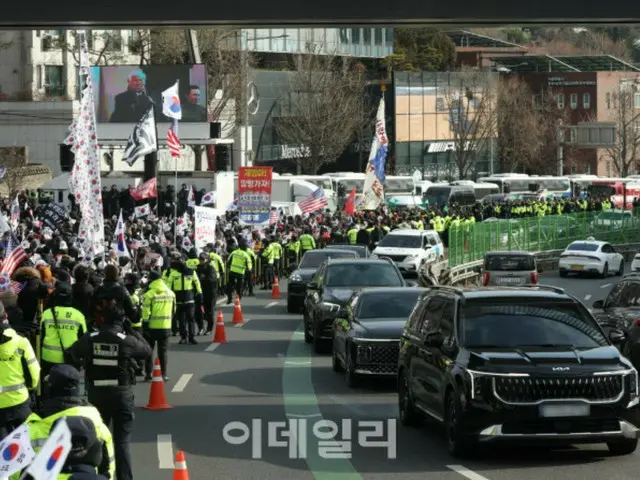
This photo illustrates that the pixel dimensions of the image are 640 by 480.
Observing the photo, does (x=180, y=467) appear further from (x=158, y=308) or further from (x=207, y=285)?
(x=207, y=285)

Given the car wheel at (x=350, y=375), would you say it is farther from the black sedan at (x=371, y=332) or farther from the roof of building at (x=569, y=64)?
the roof of building at (x=569, y=64)

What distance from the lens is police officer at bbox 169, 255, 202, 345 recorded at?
23891 mm

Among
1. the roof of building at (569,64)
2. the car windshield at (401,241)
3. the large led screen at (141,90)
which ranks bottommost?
the car windshield at (401,241)

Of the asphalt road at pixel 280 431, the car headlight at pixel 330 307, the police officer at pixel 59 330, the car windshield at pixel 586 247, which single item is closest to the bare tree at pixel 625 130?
the car windshield at pixel 586 247

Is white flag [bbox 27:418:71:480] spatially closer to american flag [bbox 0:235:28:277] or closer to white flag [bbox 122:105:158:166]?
american flag [bbox 0:235:28:277]

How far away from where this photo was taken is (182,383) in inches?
818

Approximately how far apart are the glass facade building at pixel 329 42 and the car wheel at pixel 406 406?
86.1m

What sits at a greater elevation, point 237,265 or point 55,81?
point 55,81

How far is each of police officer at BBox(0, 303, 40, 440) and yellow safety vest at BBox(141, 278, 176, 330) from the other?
764cm

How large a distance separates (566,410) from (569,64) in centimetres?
12030

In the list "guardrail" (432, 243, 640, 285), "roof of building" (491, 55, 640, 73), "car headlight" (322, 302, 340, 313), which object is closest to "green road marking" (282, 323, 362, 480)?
"car headlight" (322, 302, 340, 313)

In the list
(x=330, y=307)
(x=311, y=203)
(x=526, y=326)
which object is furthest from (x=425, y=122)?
(x=526, y=326)

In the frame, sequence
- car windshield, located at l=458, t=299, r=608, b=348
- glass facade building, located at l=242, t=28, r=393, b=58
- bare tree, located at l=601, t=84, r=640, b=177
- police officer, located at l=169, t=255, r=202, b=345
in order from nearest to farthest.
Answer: car windshield, located at l=458, t=299, r=608, b=348 < police officer, located at l=169, t=255, r=202, b=345 < glass facade building, located at l=242, t=28, r=393, b=58 < bare tree, located at l=601, t=84, r=640, b=177

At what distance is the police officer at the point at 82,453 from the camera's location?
7.66m
